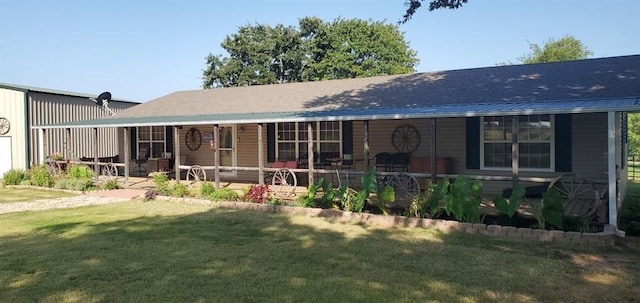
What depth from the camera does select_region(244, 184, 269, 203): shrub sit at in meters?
10.5

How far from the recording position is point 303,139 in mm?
14219

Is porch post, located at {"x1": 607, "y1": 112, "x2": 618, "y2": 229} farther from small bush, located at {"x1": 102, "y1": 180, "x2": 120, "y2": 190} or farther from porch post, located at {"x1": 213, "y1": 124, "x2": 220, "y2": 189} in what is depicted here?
small bush, located at {"x1": 102, "y1": 180, "x2": 120, "y2": 190}

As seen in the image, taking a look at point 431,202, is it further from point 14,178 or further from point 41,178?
point 14,178

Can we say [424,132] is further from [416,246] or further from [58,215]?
[58,215]

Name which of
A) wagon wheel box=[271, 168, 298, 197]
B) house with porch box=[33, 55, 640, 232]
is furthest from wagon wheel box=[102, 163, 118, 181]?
wagon wheel box=[271, 168, 298, 197]

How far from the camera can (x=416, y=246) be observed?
22.1ft

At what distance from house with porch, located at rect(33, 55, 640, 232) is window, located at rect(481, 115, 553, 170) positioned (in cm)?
2

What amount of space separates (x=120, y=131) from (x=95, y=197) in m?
5.78

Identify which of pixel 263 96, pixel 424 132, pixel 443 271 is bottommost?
pixel 443 271

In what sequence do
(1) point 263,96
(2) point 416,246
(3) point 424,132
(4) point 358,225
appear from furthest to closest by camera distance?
(1) point 263,96
(3) point 424,132
(4) point 358,225
(2) point 416,246

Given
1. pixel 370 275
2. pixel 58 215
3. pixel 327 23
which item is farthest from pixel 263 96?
pixel 327 23

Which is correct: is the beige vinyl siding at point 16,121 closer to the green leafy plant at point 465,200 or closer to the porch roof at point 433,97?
the porch roof at point 433,97

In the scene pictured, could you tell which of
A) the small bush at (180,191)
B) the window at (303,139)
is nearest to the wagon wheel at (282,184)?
the window at (303,139)

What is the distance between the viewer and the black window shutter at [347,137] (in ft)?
43.8
